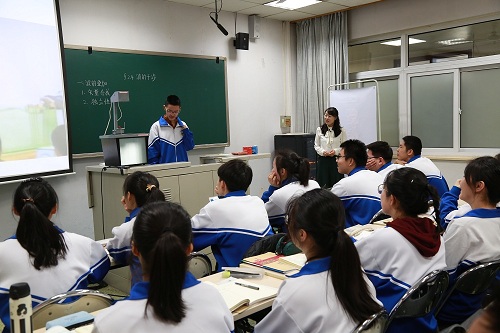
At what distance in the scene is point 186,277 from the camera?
1.26 metres

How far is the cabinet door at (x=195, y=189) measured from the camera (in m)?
3.95

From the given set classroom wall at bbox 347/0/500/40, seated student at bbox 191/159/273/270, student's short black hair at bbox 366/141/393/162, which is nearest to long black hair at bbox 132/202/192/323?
seated student at bbox 191/159/273/270

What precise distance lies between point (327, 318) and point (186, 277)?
0.43 meters

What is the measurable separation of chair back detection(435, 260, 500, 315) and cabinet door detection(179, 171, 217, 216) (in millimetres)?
2442

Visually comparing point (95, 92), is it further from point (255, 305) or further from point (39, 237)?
point (255, 305)

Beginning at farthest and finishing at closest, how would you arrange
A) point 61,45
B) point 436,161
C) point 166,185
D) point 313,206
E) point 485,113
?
point 436,161
point 485,113
point 61,45
point 166,185
point 313,206

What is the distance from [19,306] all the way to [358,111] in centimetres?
568

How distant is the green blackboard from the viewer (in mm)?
4668

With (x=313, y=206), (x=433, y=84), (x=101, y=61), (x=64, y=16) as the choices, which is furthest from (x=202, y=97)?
(x=313, y=206)

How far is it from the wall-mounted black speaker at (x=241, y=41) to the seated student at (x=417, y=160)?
9.20 feet

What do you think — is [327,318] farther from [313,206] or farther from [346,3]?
[346,3]

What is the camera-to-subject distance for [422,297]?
5.38 ft

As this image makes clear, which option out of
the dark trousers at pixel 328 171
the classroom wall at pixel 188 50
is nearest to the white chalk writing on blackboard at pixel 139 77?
the classroom wall at pixel 188 50

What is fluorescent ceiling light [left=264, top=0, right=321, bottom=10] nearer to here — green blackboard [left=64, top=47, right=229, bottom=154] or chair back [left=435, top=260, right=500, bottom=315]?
green blackboard [left=64, top=47, right=229, bottom=154]
